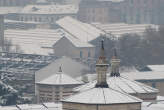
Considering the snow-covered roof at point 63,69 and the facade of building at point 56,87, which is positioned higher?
the facade of building at point 56,87

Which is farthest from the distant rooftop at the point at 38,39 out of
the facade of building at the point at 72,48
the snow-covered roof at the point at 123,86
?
the snow-covered roof at the point at 123,86

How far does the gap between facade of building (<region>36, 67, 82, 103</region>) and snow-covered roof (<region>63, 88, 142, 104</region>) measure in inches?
1561

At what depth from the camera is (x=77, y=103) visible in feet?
157

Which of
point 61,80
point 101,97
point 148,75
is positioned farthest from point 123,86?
point 148,75

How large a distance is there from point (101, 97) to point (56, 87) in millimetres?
42410

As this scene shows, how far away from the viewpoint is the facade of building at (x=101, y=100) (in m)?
47.5

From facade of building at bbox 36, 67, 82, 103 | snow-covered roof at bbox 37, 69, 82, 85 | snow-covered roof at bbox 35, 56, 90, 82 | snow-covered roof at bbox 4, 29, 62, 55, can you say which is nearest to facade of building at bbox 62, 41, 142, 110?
facade of building at bbox 36, 67, 82, 103

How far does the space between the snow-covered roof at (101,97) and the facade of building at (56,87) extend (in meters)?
39.6

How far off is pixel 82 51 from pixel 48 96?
82.1 metres

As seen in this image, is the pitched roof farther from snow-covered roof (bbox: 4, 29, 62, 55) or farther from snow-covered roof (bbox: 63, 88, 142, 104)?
snow-covered roof (bbox: 4, 29, 62, 55)

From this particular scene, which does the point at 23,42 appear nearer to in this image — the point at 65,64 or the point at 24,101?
the point at 65,64


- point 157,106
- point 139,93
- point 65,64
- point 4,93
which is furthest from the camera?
point 65,64

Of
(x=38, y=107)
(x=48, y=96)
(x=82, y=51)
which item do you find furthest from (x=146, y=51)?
(x=38, y=107)

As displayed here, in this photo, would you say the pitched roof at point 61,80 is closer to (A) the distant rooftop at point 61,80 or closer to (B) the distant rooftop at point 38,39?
(A) the distant rooftop at point 61,80
